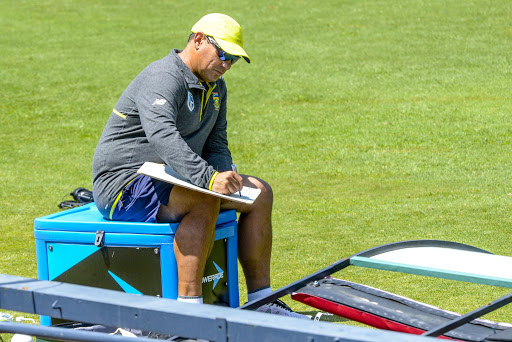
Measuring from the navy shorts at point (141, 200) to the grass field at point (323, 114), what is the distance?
1.28m

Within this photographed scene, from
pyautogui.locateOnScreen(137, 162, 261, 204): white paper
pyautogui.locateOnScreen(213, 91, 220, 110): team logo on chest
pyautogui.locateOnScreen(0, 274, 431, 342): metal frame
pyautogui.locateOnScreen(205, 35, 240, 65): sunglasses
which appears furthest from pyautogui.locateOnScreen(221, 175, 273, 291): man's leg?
pyautogui.locateOnScreen(0, 274, 431, 342): metal frame

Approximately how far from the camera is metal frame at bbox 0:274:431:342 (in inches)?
73.7

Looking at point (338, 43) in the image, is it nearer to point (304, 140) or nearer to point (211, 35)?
point (304, 140)

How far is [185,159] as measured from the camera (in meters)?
3.65

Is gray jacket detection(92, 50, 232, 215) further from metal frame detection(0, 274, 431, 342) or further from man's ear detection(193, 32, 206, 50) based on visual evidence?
metal frame detection(0, 274, 431, 342)

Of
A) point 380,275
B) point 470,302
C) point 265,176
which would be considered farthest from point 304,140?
point 470,302

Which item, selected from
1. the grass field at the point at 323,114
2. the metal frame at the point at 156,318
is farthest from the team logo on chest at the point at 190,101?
the metal frame at the point at 156,318

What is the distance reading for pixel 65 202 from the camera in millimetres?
6957

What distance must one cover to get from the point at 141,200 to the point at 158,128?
361 millimetres

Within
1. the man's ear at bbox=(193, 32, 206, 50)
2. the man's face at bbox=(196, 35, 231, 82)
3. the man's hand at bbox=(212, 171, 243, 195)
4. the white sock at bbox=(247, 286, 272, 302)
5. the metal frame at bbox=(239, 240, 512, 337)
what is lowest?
the white sock at bbox=(247, 286, 272, 302)

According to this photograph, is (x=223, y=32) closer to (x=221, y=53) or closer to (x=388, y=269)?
(x=221, y=53)

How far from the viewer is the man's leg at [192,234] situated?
144 inches

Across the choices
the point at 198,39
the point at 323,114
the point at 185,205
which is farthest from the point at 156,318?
the point at 323,114

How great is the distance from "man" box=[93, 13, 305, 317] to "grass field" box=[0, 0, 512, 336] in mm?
764
